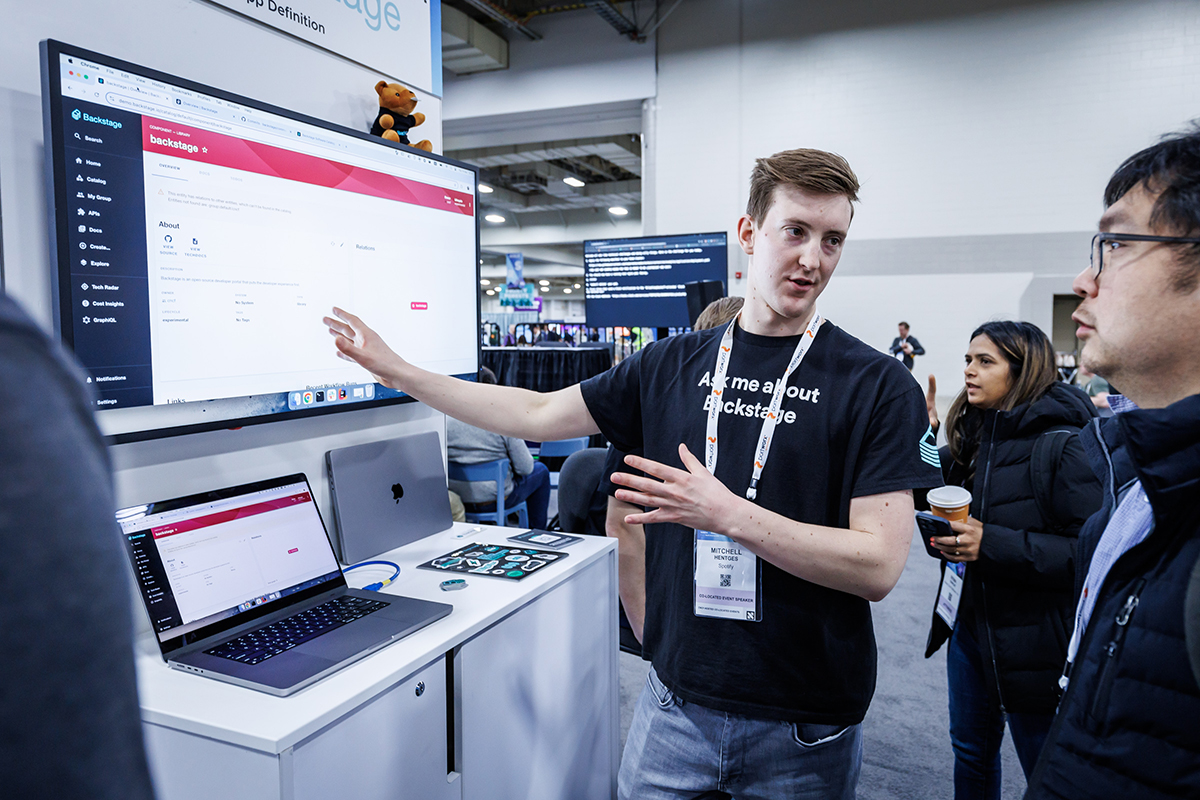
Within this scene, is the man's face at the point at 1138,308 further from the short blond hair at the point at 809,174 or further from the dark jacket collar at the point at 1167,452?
the short blond hair at the point at 809,174

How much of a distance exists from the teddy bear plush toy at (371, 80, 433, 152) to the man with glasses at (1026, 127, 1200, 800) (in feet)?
5.17

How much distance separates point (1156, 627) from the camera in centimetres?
75

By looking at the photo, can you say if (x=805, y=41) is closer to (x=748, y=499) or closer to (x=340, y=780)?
(x=748, y=499)

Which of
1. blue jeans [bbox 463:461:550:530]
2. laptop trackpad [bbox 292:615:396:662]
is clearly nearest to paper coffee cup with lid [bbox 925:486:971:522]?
laptop trackpad [bbox 292:615:396:662]

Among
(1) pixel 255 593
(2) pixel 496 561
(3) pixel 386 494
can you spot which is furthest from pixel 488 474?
(1) pixel 255 593

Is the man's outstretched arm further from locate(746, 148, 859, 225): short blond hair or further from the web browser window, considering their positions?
locate(746, 148, 859, 225): short blond hair

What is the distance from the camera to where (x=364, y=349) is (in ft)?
4.69

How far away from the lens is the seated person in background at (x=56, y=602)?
0.81ft

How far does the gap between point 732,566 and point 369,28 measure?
1705 millimetres

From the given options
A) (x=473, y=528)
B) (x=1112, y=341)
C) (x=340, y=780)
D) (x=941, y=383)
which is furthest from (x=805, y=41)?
(x=340, y=780)

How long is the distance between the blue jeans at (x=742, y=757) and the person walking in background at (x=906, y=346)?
232 inches

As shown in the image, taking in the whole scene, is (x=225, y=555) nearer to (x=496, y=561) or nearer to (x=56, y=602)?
(x=496, y=561)

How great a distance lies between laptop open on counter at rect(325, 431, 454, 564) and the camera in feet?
5.61

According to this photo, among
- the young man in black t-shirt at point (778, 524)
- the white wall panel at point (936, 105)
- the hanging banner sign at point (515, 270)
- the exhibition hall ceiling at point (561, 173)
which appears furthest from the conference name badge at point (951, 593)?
the hanging banner sign at point (515, 270)
